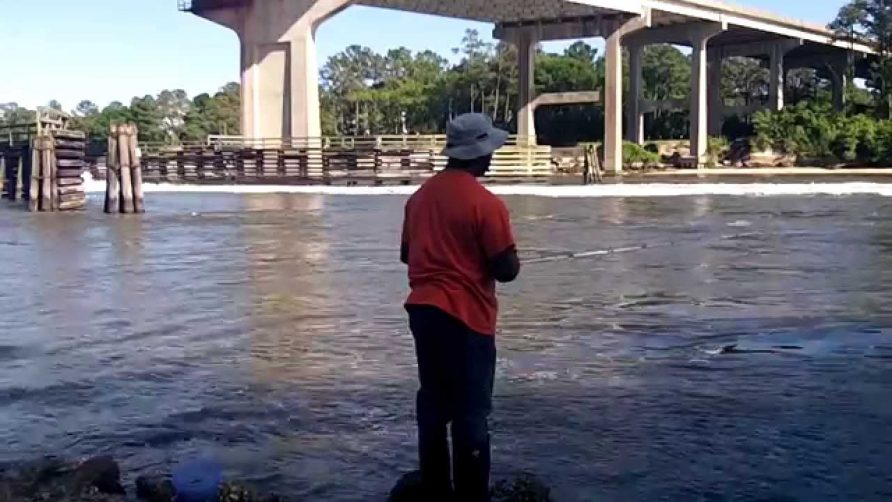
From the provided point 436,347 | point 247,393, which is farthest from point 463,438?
point 247,393

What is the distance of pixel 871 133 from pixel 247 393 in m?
78.8

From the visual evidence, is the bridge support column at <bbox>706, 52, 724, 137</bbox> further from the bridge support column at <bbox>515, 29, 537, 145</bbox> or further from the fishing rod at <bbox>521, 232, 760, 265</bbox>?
the fishing rod at <bbox>521, 232, 760, 265</bbox>

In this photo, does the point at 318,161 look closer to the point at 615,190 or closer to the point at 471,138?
the point at 615,190

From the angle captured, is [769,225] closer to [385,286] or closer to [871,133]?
[385,286]

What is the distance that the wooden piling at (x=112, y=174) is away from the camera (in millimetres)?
31078

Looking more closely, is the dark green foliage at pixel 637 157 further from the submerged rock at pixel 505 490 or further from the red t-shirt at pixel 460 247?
the red t-shirt at pixel 460 247

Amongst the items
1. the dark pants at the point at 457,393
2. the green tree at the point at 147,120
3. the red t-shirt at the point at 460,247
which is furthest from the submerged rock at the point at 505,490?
the green tree at the point at 147,120

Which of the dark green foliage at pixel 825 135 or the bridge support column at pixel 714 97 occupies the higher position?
the bridge support column at pixel 714 97

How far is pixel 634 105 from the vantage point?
96688mm

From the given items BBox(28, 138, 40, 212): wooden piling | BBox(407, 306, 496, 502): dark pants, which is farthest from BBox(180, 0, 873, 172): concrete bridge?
BBox(407, 306, 496, 502): dark pants

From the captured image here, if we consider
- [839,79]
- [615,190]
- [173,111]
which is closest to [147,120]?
[173,111]

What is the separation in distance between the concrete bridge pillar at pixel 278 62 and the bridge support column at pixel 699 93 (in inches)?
1217

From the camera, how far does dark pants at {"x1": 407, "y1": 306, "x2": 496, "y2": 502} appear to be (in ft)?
16.3

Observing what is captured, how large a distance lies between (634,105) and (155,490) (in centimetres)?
9345
